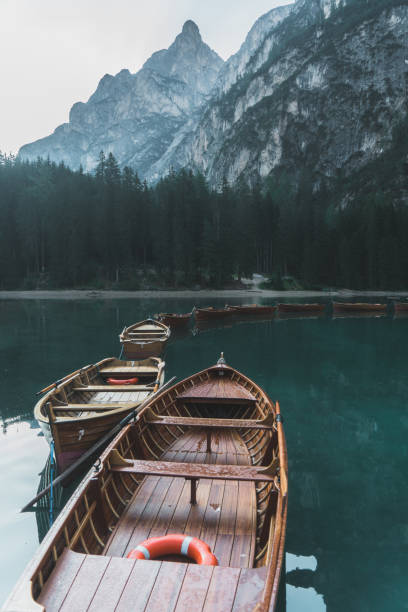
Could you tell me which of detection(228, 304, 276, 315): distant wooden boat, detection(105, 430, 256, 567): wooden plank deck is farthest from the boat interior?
detection(228, 304, 276, 315): distant wooden boat

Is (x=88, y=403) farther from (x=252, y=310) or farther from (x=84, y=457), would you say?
(x=252, y=310)

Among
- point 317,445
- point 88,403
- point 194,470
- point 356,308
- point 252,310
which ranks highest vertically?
point 194,470

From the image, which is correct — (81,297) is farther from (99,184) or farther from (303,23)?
(303,23)

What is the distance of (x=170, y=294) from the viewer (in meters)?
61.2

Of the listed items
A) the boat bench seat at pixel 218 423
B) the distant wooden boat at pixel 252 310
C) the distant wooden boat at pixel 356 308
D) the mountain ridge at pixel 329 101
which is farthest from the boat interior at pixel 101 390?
the mountain ridge at pixel 329 101

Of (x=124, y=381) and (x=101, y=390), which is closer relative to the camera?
(x=101, y=390)

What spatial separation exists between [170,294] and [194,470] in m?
56.3

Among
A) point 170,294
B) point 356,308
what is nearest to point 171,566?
point 356,308

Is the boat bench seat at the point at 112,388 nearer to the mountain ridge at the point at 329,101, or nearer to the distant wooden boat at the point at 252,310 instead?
the distant wooden boat at the point at 252,310

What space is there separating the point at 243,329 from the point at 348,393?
17320mm

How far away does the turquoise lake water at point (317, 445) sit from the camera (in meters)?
5.77

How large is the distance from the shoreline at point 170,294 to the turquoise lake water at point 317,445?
105 feet

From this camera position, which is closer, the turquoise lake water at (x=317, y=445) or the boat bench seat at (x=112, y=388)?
the turquoise lake water at (x=317, y=445)

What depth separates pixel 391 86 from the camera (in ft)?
375
